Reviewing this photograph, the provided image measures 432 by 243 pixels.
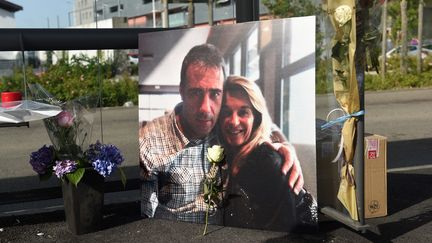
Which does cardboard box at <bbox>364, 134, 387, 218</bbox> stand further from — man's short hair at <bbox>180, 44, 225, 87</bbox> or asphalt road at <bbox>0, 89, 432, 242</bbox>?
man's short hair at <bbox>180, 44, 225, 87</bbox>

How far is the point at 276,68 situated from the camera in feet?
14.2

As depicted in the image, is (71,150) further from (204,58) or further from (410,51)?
(410,51)

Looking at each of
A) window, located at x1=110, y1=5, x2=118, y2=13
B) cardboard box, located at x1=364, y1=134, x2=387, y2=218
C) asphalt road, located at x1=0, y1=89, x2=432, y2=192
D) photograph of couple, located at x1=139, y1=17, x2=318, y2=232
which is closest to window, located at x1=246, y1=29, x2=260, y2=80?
photograph of couple, located at x1=139, y1=17, x2=318, y2=232

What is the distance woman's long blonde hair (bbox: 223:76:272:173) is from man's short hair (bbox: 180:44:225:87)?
166 millimetres

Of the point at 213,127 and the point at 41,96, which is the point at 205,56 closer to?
the point at 213,127

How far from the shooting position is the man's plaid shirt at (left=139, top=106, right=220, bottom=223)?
4.76 metres

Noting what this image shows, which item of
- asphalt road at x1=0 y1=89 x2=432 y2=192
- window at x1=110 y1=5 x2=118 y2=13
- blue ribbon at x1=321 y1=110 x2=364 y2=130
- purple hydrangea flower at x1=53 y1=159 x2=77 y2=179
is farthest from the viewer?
asphalt road at x1=0 y1=89 x2=432 y2=192

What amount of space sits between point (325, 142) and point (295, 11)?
269 inches

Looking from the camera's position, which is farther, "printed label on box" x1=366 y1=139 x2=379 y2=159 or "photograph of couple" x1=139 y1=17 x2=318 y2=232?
"printed label on box" x1=366 y1=139 x2=379 y2=159

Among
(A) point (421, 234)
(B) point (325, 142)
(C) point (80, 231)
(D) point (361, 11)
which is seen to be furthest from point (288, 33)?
(C) point (80, 231)

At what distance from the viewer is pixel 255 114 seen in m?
4.49

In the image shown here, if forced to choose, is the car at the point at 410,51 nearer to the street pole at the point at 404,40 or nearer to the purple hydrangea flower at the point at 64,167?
the street pole at the point at 404,40

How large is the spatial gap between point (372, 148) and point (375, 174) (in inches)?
9.9

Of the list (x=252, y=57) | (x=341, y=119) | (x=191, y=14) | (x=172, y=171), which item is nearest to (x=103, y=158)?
(x=172, y=171)
